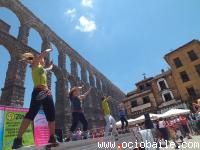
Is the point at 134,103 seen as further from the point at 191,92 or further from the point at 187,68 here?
the point at 187,68

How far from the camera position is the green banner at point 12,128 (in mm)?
6215

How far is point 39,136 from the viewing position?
305 inches

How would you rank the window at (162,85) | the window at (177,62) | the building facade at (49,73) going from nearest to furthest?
the building facade at (49,73) < the window at (177,62) < the window at (162,85)

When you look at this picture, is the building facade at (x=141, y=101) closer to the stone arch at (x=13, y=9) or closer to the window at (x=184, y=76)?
the window at (x=184, y=76)

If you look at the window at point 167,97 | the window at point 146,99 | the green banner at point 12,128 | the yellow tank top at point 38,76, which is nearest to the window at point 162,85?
the window at point 167,97

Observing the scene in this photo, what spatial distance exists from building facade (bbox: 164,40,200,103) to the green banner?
89.0 ft

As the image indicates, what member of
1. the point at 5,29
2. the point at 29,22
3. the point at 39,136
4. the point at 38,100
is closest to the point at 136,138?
the point at 39,136

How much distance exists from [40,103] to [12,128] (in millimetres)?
3823

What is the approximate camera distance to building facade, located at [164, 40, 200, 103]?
29312 mm

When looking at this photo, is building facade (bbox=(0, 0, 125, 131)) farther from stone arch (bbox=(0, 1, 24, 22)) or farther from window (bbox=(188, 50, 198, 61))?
window (bbox=(188, 50, 198, 61))

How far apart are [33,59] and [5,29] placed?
15697 millimetres

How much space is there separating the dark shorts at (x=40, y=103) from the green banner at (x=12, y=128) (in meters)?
3.53

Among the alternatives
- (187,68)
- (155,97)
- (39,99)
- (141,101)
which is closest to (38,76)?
(39,99)

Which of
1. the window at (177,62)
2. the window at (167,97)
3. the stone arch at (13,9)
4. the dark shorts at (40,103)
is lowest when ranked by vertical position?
the dark shorts at (40,103)
